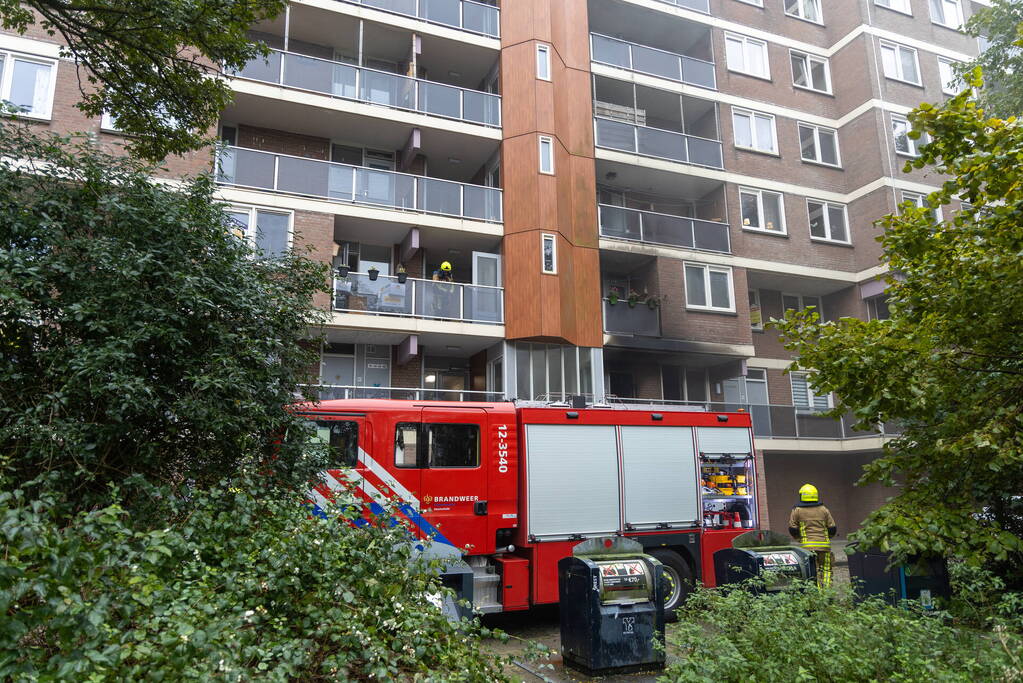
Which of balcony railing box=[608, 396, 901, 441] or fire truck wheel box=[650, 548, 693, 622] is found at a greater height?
balcony railing box=[608, 396, 901, 441]

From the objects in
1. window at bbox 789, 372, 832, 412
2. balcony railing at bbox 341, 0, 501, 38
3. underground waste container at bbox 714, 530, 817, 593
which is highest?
balcony railing at bbox 341, 0, 501, 38

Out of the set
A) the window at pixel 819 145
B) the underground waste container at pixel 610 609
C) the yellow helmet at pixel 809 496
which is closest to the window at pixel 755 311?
the window at pixel 819 145

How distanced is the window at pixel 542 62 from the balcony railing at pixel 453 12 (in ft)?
4.11

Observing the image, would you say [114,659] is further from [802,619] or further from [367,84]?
[367,84]

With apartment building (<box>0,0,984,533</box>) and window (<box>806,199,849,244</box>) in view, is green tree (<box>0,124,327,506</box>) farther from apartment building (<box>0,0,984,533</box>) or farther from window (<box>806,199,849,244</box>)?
window (<box>806,199,849,244</box>)

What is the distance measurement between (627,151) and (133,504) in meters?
16.8

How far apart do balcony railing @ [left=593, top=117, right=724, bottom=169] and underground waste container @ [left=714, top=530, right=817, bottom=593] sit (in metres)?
13.2

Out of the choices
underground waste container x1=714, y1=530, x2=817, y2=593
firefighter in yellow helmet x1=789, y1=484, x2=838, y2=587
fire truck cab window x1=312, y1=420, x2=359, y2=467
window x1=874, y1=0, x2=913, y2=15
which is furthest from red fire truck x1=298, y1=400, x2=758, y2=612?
window x1=874, y1=0, x2=913, y2=15

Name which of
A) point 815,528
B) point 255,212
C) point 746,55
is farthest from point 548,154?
point 815,528

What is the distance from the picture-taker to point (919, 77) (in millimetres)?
23984

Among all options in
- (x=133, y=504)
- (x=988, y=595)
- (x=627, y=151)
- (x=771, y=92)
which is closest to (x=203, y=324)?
(x=133, y=504)

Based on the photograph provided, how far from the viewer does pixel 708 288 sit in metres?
19.7

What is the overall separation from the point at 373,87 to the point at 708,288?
1041 centimetres

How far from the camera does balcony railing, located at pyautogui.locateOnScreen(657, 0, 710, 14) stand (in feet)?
71.7
